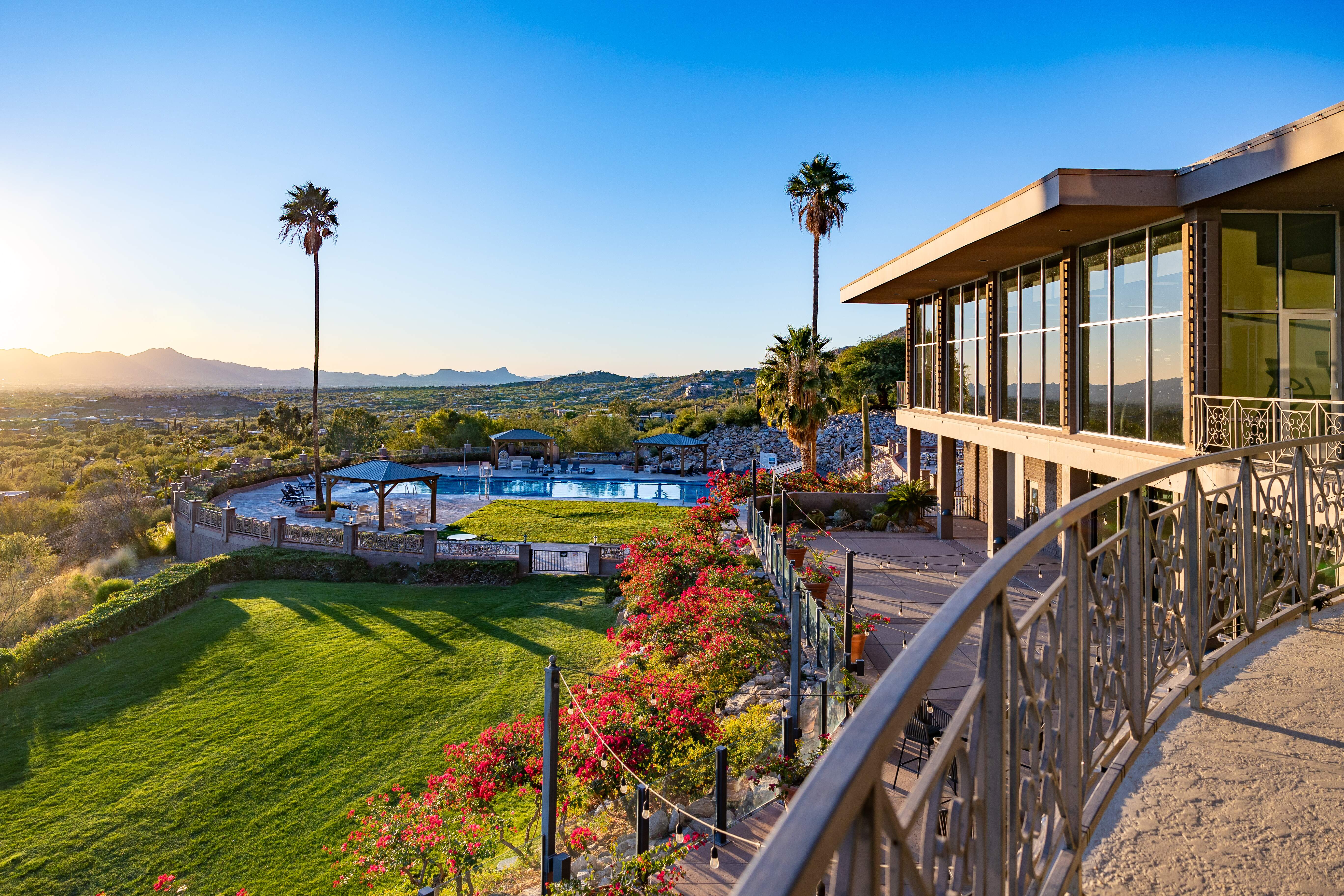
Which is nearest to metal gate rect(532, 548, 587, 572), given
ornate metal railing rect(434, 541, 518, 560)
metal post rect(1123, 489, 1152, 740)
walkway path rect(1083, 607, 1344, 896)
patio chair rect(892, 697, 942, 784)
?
ornate metal railing rect(434, 541, 518, 560)

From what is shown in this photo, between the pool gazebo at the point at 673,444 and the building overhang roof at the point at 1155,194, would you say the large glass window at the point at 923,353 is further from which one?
the pool gazebo at the point at 673,444

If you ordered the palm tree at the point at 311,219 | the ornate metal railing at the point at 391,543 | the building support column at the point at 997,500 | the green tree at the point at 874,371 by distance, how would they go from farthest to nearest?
the green tree at the point at 874,371 → the palm tree at the point at 311,219 → the ornate metal railing at the point at 391,543 → the building support column at the point at 997,500

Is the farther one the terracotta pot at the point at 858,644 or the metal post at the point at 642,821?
the terracotta pot at the point at 858,644

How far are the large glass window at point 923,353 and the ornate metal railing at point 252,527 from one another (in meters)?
21.6

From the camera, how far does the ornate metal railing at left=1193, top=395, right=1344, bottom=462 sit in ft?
30.7

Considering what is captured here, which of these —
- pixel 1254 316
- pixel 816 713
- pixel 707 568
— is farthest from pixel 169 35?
pixel 1254 316

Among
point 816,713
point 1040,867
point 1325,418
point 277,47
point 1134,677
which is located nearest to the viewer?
point 1040,867

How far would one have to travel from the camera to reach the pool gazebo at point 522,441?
37906 millimetres

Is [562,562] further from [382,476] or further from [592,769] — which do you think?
[592,769]

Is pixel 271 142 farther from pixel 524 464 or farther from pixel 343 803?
pixel 343 803

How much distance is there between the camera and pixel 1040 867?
2.17 meters

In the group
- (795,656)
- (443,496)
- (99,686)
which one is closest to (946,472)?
(795,656)

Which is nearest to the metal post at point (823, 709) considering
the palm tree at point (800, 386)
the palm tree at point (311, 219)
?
the palm tree at point (800, 386)

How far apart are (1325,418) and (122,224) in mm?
56659
